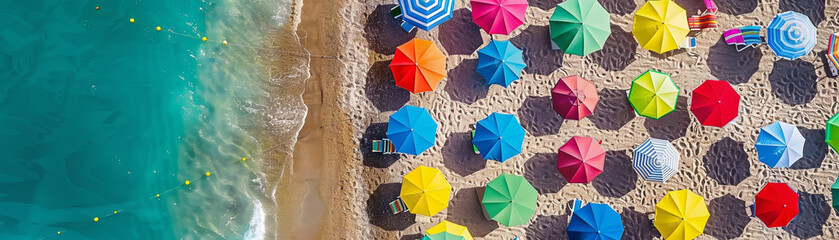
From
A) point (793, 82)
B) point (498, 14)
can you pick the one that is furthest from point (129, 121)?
point (793, 82)

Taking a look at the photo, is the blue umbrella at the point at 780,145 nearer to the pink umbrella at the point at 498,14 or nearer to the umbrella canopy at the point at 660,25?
the umbrella canopy at the point at 660,25

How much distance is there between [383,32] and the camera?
12.8 meters

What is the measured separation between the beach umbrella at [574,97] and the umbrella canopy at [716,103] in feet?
8.18

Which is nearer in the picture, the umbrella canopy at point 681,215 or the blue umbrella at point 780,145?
the umbrella canopy at point 681,215

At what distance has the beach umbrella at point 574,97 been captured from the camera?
12.2 meters

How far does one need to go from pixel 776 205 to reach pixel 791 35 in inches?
158

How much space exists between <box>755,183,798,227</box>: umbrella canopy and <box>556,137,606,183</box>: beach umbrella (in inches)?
160

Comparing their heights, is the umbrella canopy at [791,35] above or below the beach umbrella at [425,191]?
above

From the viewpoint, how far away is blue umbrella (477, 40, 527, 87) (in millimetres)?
12109

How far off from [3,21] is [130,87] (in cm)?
316

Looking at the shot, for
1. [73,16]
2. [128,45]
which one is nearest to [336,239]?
[128,45]

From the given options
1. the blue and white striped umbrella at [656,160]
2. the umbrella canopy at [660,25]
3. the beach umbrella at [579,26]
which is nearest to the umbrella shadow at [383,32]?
the beach umbrella at [579,26]

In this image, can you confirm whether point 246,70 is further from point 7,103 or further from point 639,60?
point 639,60

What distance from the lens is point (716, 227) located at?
13328mm
